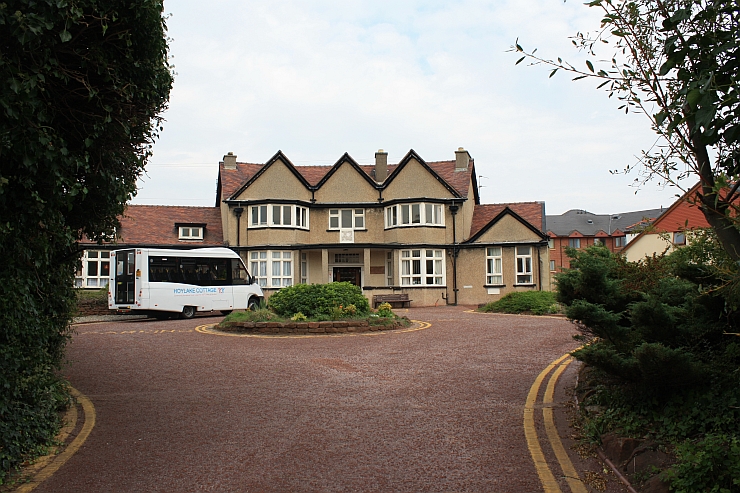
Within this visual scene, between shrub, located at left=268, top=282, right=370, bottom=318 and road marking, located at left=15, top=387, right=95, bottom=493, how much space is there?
9761 millimetres

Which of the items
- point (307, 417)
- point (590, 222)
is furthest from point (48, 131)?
point (590, 222)

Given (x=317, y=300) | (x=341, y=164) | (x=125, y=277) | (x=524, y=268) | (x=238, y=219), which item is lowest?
(x=317, y=300)

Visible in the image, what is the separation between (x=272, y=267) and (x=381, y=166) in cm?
848

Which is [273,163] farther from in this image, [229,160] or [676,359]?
[676,359]

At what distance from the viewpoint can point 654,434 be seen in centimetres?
575

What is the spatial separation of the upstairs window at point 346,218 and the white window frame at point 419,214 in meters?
2.26

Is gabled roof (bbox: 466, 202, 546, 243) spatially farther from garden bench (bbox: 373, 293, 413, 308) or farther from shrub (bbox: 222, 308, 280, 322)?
shrub (bbox: 222, 308, 280, 322)

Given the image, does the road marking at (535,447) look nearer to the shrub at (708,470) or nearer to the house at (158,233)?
the shrub at (708,470)

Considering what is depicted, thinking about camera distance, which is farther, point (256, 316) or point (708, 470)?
point (256, 316)

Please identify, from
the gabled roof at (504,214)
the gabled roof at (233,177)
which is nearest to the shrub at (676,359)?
the gabled roof at (504,214)

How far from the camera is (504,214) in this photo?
32.4 m

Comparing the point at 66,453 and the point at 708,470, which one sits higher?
the point at 708,470

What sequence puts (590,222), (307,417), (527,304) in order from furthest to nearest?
(590,222), (527,304), (307,417)

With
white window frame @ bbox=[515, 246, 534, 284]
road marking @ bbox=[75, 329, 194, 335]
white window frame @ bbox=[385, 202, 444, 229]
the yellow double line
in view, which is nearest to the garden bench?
white window frame @ bbox=[385, 202, 444, 229]
